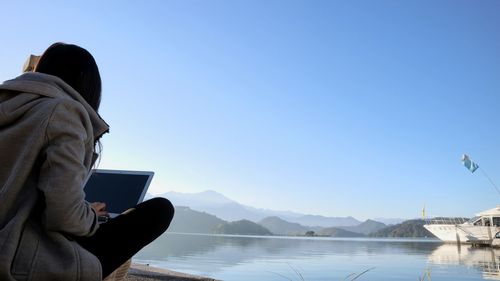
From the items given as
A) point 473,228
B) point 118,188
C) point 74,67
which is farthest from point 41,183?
point 473,228

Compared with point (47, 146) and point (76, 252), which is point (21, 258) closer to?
point (76, 252)

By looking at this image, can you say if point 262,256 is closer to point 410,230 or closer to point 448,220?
point 448,220

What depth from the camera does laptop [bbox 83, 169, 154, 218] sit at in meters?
1.76

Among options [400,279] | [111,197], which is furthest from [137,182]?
[400,279]

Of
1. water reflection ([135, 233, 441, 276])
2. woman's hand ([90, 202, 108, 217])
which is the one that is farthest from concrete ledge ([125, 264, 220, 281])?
woman's hand ([90, 202, 108, 217])

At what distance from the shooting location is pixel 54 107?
2.95 feet

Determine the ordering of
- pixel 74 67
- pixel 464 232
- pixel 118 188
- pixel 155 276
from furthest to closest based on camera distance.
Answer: pixel 464 232 < pixel 155 276 < pixel 118 188 < pixel 74 67

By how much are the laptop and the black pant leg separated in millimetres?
539

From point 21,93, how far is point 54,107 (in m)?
0.11

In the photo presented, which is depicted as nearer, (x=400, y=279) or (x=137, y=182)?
(x=137, y=182)

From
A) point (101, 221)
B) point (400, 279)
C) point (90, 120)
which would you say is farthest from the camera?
point (400, 279)

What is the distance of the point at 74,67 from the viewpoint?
1.08m

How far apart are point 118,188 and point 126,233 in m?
0.72

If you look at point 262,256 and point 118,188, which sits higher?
point 118,188
